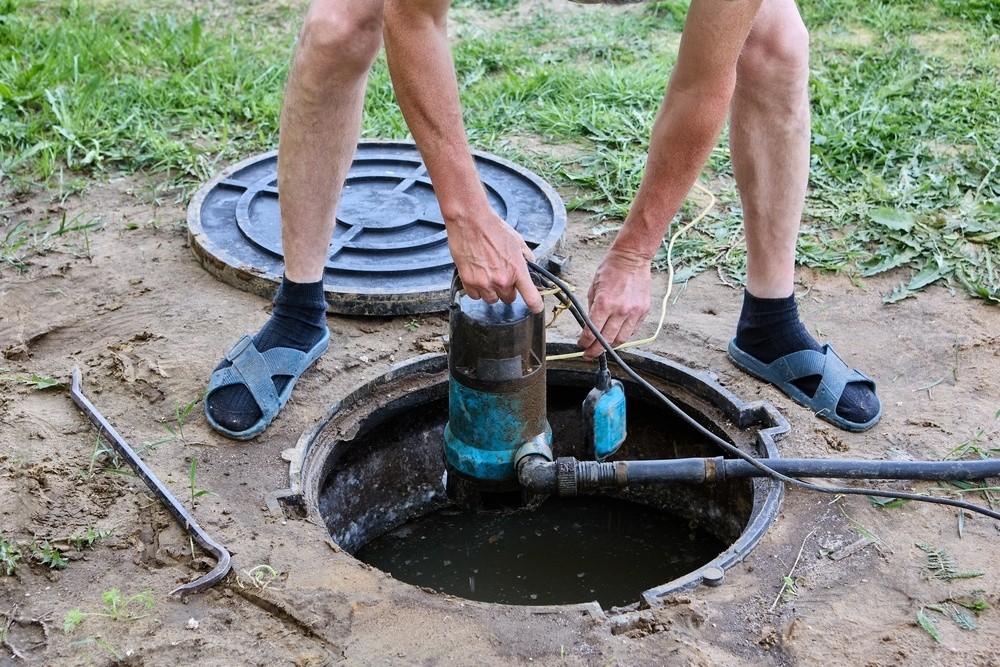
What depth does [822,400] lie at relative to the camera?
8.55 feet

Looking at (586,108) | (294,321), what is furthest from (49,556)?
(586,108)

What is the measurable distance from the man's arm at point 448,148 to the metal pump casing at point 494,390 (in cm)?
5

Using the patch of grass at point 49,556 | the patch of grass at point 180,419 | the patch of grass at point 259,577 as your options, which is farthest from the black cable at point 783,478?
the patch of grass at point 49,556

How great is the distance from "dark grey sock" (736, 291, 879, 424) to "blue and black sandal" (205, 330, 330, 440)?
3.77 feet

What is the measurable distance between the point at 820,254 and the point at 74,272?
7.53 ft

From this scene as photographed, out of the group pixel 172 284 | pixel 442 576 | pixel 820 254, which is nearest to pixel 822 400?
pixel 820 254

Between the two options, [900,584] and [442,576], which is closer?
[900,584]

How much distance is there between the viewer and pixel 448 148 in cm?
197

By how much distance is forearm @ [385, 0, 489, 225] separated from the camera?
188cm

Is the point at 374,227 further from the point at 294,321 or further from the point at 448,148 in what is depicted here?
the point at 448,148

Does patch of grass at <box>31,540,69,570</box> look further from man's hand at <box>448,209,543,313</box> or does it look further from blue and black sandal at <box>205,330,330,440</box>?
man's hand at <box>448,209,543,313</box>

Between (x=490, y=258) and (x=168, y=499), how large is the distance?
884 millimetres

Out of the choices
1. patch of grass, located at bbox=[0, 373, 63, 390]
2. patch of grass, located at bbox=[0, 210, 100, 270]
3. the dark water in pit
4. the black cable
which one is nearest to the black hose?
the black cable

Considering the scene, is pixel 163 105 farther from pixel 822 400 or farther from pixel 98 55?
pixel 822 400
